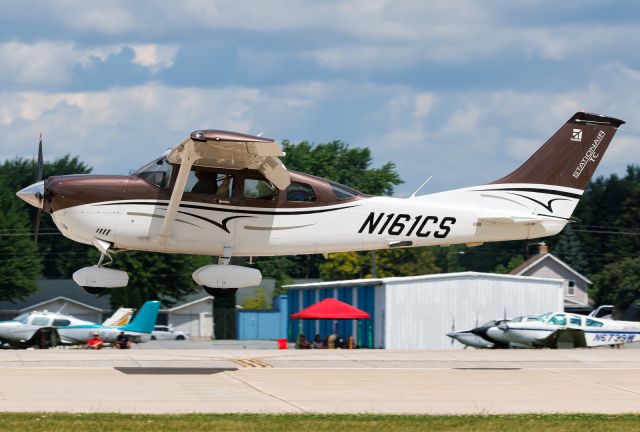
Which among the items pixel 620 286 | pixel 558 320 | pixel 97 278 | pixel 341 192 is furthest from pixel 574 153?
pixel 620 286

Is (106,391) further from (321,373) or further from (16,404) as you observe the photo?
(321,373)

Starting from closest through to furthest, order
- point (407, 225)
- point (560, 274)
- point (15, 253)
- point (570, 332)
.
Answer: point (407, 225) → point (570, 332) → point (15, 253) → point (560, 274)

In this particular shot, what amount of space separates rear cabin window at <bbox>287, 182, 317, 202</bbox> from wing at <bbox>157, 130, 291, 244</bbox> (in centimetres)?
20

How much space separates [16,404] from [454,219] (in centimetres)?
869

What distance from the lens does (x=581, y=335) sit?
36.9 m

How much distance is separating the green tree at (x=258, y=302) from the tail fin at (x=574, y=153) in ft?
204

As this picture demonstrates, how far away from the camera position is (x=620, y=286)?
8181 cm

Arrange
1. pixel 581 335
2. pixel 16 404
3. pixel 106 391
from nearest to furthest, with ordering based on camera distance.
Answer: pixel 16 404
pixel 106 391
pixel 581 335

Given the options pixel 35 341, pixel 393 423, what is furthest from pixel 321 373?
→ pixel 35 341

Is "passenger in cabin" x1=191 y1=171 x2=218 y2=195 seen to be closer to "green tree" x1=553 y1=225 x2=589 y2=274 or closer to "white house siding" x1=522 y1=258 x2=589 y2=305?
"white house siding" x1=522 y1=258 x2=589 y2=305

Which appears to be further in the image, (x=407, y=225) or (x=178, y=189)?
(x=407, y=225)

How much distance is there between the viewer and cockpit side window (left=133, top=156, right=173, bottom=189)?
19094 millimetres

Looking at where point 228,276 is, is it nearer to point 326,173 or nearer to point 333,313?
point 333,313

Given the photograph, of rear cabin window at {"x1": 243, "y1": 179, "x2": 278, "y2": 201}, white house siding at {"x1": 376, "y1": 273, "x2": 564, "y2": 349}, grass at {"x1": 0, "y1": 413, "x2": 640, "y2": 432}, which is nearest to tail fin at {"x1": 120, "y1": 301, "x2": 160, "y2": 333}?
white house siding at {"x1": 376, "y1": 273, "x2": 564, "y2": 349}
